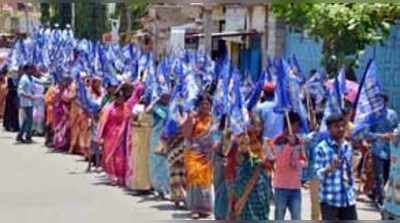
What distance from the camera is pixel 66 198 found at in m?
9.28

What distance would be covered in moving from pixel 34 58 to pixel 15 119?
1.47 metres

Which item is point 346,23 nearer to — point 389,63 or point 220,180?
point 220,180

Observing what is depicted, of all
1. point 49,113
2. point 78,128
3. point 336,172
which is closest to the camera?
point 336,172

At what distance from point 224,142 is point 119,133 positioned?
3342mm

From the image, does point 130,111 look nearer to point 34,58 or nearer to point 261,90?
point 261,90

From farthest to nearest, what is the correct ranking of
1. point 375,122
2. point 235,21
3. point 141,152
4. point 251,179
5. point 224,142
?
1. point 235,21
2. point 141,152
3. point 224,142
4. point 375,122
5. point 251,179

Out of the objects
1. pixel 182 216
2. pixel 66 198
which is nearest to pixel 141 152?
pixel 66 198

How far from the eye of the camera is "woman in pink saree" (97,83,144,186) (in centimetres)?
999

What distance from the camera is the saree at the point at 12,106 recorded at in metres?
16.0

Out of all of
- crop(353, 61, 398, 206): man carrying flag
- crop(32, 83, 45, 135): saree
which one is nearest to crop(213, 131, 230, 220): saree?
crop(353, 61, 398, 206): man carrying flag

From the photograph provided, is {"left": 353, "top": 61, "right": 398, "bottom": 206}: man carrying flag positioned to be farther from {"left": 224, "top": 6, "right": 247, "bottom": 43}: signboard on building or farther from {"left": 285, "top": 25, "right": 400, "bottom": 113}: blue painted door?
{"left": 224, "top": 6, "right": 247, "bottom": 43}: signboard on building

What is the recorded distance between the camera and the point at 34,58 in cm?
1727

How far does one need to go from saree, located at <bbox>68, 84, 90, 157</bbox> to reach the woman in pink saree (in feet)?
6.73

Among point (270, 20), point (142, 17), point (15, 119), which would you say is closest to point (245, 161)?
point (15, 119)
